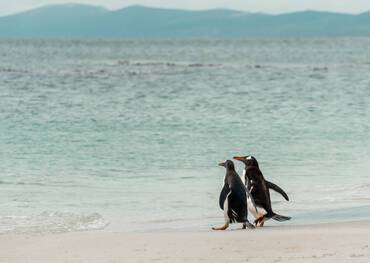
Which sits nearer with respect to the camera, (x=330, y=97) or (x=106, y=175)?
(x=106, y=175)

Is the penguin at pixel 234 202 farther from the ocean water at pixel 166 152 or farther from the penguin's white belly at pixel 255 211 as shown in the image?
the ocean water at pixel 166 152

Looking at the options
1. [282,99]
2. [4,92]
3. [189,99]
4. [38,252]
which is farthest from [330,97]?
[38,252]

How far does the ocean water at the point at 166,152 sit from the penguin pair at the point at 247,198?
33 centimetres

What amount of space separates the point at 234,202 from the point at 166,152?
23.6 ft

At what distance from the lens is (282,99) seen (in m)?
32.4

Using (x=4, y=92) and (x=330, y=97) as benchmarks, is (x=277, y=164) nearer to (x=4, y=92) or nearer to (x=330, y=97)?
(x=330, y=97)

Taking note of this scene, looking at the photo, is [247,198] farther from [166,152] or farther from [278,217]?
[166,152]

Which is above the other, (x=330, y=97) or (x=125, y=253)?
(x=125, y=253)

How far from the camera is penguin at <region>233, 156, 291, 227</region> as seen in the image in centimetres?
1016

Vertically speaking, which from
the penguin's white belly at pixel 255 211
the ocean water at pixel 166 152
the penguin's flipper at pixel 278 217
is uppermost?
the penguin's white belly at pixel 255 211

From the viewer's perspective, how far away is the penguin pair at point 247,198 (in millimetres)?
9984

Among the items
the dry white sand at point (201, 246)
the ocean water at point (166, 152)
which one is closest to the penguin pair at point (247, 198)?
the ocean water at point (166, 152)

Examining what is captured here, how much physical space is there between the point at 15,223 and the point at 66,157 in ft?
20.2

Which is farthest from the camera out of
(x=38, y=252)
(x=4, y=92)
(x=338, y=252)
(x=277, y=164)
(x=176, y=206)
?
(x=4, y=92)
